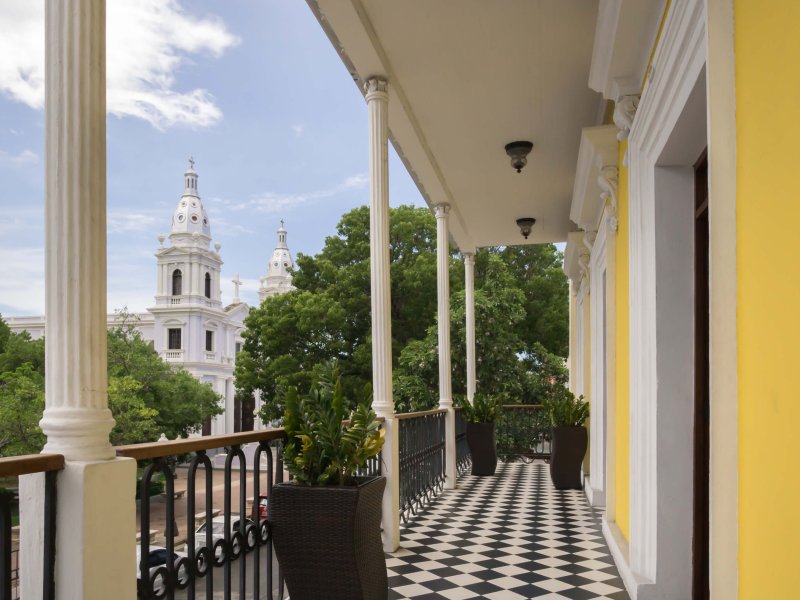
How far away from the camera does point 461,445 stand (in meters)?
8.89

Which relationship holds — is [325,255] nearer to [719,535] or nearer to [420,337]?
[420,337]

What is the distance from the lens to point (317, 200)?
8262 cm

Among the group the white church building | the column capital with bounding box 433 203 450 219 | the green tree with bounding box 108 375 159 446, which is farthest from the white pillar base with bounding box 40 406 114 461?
the white church building

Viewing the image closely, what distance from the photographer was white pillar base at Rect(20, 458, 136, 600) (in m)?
1.70

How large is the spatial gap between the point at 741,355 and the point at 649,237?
155 cm

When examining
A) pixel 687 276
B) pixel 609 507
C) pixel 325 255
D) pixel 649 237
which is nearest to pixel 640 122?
pixel 649 237

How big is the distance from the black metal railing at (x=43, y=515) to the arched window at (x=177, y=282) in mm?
48720

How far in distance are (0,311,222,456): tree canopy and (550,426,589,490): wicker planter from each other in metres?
20.5

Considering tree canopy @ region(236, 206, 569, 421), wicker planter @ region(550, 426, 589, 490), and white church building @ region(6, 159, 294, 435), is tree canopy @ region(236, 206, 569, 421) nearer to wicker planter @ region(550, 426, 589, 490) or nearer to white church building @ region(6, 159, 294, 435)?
wicker planter @ region(550, 426, 589, 490)

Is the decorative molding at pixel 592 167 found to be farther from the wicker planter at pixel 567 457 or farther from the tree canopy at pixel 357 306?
the tree canopy at pixel 357 306

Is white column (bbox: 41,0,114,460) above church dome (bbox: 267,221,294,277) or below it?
below

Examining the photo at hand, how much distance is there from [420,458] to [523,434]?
16.2 feet

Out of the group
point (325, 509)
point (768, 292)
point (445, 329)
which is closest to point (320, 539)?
point (325, 509)

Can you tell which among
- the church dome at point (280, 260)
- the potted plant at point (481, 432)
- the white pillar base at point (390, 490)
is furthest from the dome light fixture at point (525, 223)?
the church dome at point (280, 260)
